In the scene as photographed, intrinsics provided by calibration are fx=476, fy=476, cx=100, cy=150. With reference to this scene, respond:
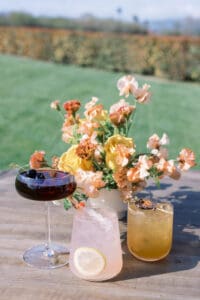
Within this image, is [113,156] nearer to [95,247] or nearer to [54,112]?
[95,247]

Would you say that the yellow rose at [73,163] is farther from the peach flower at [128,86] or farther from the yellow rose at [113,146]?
the peach flower at [128,86]

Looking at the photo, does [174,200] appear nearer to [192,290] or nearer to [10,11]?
[192,290]

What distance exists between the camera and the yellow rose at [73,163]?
4.51 ft

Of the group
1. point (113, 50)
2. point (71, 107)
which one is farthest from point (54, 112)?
point (113, 50)

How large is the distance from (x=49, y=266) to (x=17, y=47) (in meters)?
13.3

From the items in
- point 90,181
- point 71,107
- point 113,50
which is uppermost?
point 71,107

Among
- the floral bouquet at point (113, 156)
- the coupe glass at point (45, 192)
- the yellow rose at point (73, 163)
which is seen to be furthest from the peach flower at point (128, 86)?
the coupe glass at point (45, 192)

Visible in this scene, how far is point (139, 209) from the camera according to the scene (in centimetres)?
124

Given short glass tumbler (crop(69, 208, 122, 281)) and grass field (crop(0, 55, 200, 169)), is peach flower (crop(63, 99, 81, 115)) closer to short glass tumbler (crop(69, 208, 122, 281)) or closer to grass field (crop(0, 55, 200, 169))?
short glass tumbler (crop(69, 208, 122, 281))

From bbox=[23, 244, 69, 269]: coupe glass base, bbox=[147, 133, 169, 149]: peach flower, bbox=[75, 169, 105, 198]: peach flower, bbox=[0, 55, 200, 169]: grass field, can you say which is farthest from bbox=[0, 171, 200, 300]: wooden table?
bbox=[0, 55, 200, 169]: grass field

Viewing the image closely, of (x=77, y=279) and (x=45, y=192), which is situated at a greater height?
(x=45, y=192)

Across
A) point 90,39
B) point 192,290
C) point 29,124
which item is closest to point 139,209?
point 192,290

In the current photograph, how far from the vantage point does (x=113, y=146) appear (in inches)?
53.9

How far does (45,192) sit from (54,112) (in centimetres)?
560
